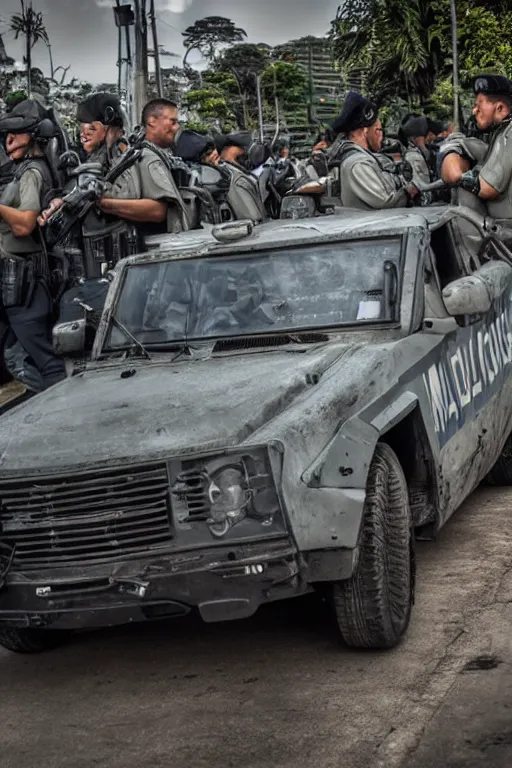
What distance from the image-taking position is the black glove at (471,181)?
28.7ft

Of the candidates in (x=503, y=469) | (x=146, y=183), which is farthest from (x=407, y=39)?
(x=503, y=469)

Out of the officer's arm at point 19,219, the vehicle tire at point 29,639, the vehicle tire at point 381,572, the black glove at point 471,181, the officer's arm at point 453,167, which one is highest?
the officer's arm at point 453,167

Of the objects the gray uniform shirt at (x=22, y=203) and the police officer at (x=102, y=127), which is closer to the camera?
the gray uniform shirt at (x=22, y=203)

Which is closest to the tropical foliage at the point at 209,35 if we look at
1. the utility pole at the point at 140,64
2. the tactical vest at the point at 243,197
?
the utility pole at the point at 140,64

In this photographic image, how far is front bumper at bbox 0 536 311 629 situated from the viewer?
450cm

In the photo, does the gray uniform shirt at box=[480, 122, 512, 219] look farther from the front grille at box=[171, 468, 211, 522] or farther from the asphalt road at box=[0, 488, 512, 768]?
the front grille at box=[171, 468, 211, 522]

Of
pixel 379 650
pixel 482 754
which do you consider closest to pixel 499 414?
pixel 379 650

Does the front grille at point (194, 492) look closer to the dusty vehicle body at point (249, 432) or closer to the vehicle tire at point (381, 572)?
the dusty vehicle body at point (249, 432)

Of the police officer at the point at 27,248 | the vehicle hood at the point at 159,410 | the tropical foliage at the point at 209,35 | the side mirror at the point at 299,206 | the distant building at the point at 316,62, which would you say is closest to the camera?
the vehicle hood at the point at 159,410

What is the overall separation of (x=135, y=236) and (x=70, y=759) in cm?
528

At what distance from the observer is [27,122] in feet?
30.5

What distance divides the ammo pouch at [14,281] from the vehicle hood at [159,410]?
3627 millimetres

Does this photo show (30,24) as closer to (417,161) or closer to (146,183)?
(417,161)

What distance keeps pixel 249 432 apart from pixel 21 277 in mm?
5026
